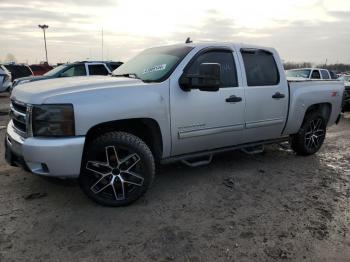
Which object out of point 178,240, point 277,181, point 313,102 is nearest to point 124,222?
point 178,240

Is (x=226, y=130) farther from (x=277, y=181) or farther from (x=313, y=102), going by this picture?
(x=313, y=102)

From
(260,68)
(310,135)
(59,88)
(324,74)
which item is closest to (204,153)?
(260,68)

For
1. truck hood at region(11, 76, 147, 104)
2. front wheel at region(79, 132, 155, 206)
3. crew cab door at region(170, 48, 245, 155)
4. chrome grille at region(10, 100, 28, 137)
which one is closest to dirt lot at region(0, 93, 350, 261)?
front wheel at region(79, 132, 155, 206)

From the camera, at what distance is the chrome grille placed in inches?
158

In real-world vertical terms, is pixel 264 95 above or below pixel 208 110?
above

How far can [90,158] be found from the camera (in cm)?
408

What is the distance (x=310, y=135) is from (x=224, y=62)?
2390 millimetres

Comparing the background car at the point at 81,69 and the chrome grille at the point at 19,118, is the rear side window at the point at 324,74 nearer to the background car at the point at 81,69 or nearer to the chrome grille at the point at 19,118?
the background car at the point at 81,69

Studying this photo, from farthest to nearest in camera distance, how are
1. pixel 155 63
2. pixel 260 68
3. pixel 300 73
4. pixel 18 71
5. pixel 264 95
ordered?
1. pixel 18 71
2. pixel 300 73
3. pixel 260 68
4. pixel 264 95
5. pixel 155 63

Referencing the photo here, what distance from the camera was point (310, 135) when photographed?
666 cm

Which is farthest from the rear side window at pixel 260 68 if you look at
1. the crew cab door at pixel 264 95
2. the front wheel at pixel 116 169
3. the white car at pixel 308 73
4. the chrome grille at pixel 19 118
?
Result: the white car at pixel 308 73

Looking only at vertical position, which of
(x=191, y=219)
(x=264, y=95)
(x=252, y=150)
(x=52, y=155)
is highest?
(x=264, y=95)

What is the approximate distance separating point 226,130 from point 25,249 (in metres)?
2.82

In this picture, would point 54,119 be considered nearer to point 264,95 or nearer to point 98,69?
point 264,95
